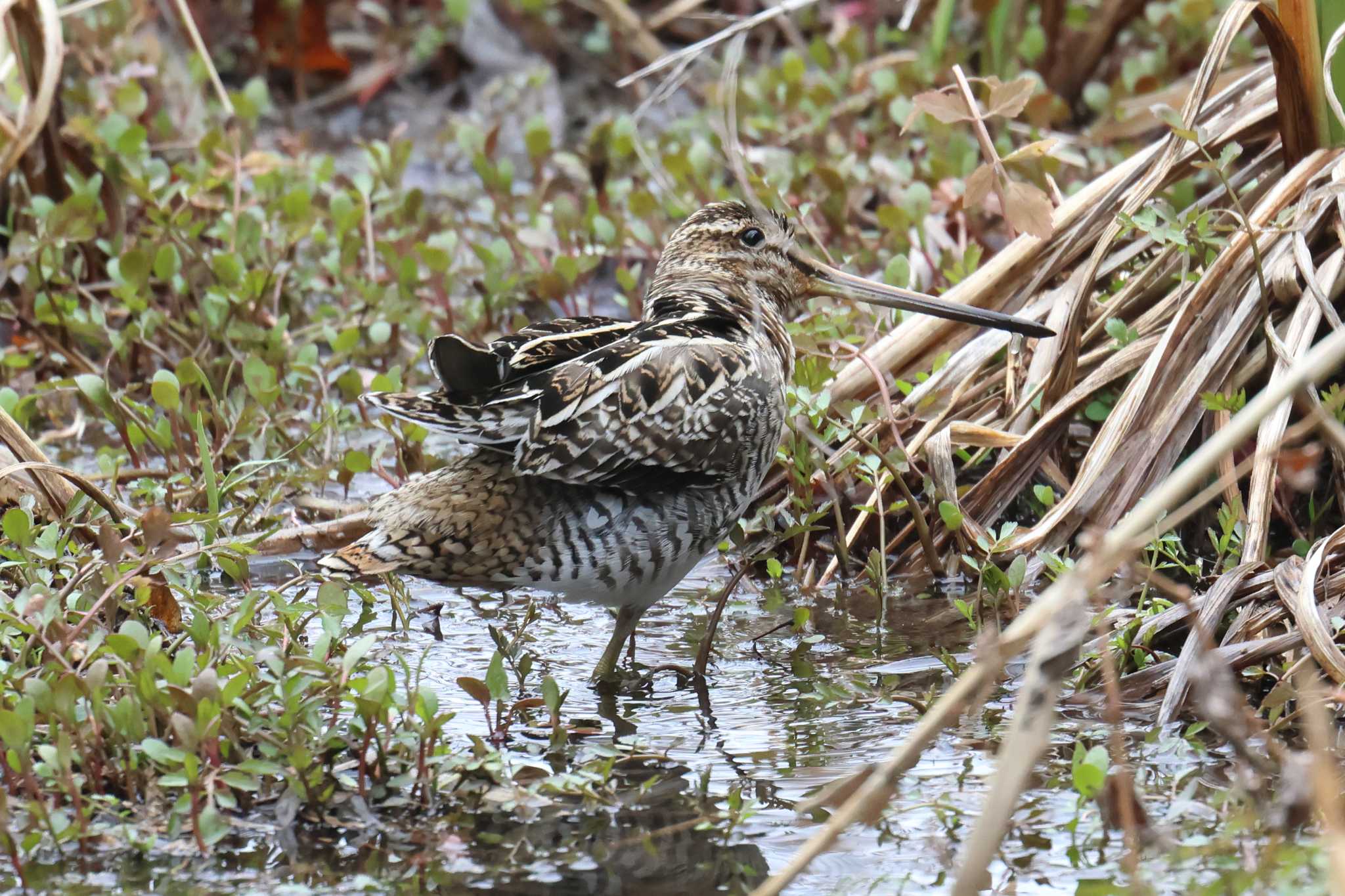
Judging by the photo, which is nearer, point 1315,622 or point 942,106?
point 1315,622

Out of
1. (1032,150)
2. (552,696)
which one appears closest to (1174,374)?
(1032,150)

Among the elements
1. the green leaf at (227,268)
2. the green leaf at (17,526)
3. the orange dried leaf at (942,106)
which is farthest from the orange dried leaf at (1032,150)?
the green leaf at (227,268)

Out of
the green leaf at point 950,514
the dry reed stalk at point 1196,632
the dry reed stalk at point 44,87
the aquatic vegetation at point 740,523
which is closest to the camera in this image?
the aquatic vegetation at point 740,523

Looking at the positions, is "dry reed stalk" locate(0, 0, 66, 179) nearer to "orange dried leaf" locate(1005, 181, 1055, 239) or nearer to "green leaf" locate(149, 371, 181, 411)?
"green leaf" locate(149, 371, 181, 411)

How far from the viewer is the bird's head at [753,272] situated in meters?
3.94

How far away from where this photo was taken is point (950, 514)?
365 cm

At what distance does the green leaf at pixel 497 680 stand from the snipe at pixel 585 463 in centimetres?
43

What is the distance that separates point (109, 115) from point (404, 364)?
1.33 meters

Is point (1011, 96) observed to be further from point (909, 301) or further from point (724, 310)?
point (724, 310)

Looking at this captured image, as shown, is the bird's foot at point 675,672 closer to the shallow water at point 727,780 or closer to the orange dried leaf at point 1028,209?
the shallow water at point 727,780

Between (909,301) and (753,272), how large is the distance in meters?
0.37

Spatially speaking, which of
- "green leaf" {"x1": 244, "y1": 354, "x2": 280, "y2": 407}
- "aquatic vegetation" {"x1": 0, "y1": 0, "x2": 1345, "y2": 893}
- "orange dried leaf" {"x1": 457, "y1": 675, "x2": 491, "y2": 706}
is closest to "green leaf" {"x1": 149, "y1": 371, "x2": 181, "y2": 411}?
"aquatic vegetation" {"x1": 0, "y1": 0, "x2": 1345, "y2": 893}

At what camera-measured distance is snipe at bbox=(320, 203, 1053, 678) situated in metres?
3.32

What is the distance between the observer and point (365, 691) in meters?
2.73
